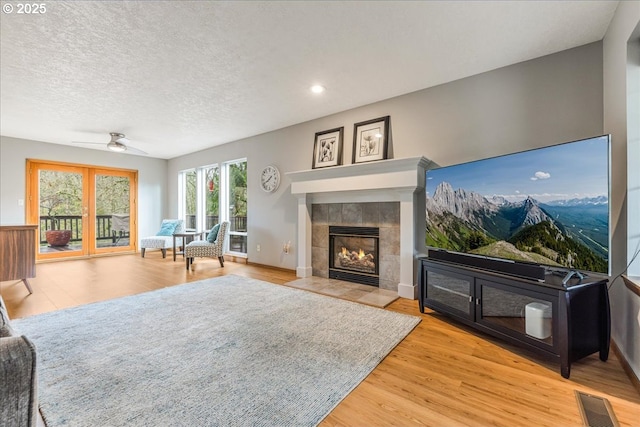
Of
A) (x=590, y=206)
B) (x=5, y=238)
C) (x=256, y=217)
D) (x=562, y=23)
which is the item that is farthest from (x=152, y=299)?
(x=562, y=23)

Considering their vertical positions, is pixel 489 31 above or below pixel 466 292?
above

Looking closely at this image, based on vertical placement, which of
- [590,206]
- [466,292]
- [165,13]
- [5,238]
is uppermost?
[165,13]

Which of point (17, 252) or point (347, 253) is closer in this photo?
point (17, 252)

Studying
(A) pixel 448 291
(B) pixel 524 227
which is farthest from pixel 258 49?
(A) pixel 448 291

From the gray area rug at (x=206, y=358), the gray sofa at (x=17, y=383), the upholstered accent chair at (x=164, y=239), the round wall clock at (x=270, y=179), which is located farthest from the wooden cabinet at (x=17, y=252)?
the gray sofa at (x=17, y=383)

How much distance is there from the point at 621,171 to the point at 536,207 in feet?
1.98

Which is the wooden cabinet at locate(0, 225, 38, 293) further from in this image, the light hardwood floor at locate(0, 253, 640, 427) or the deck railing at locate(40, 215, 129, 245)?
the deck railing at locate(40, 215, 129, 245)

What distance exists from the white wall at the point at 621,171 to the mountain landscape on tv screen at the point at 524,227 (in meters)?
0.32

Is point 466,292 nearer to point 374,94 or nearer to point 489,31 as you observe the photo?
point 489,31

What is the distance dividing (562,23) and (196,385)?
3.75 meters

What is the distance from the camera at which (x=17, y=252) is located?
3393mm

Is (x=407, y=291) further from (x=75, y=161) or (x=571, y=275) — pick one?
(x=75, y=161)

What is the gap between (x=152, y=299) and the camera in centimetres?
319

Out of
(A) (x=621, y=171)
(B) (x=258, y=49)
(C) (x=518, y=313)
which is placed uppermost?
(B) (x=258, y=49)
